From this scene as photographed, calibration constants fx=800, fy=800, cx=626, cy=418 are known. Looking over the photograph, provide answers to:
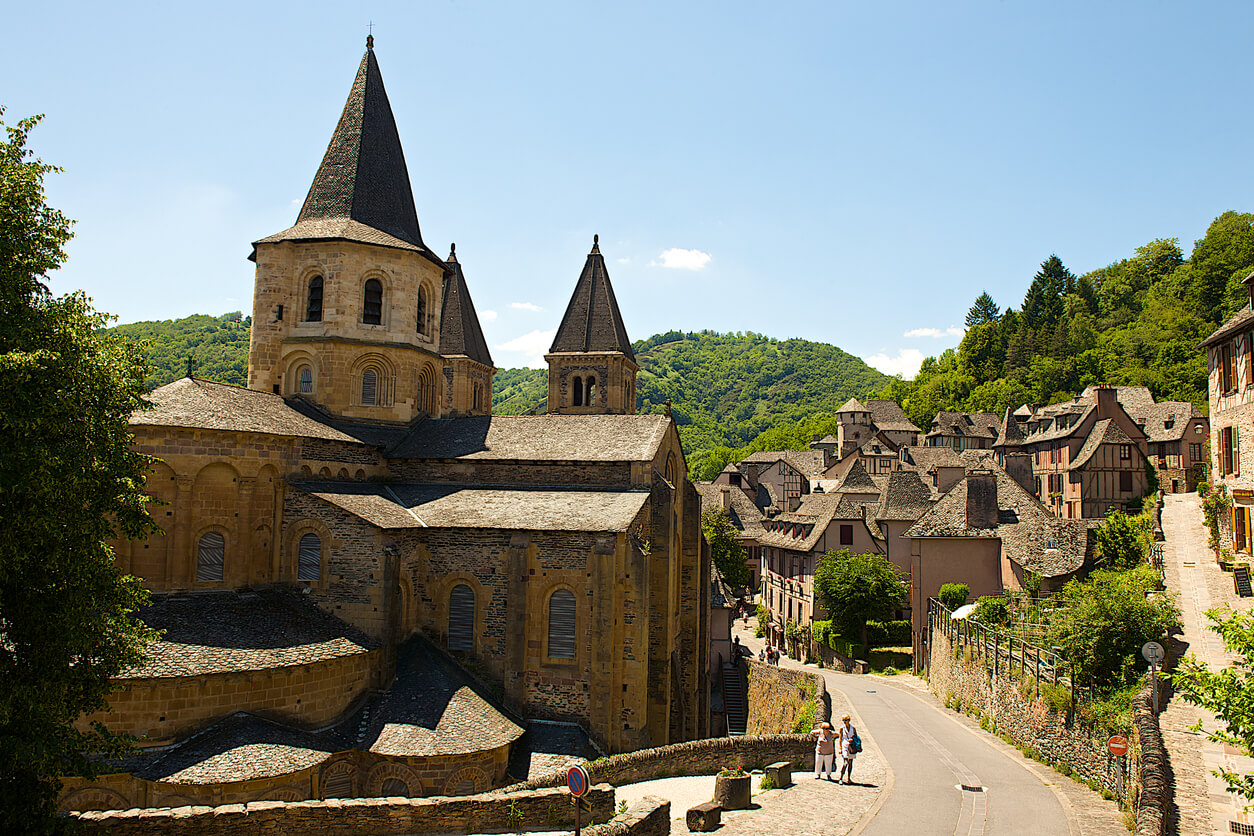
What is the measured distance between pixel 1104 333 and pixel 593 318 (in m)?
95.7

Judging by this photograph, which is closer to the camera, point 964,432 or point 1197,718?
point 1197,718

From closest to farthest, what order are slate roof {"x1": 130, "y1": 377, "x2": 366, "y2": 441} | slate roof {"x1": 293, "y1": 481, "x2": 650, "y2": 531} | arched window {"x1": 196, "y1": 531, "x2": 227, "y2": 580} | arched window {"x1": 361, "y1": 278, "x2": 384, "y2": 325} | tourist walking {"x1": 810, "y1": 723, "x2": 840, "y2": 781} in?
tourist walking {"x1": 810, "y1": 723, "x2": 840, "y2": 781}
slate roof {"x1": 130, "y1": 377, "x2": 366, "y2": 441}
arched window {"x1": 196, "y1": 531, "x2": 227, "y2": 580}
slate roof {"x1": 293, "y1": 481, "x2": 650, "y2": 531}
arched window {"x1": 361, "y1": 278, "x2": 384, "y2": 325}

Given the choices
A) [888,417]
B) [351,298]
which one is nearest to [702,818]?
[351,298]

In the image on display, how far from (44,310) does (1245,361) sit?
31632 mm

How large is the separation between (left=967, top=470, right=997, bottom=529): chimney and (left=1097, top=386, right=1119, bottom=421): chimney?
1968cm

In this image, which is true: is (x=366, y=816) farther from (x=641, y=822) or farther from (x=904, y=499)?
(x=904, y=499)

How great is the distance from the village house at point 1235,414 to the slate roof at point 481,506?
19081mm

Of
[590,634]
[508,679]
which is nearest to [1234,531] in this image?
[590,634]

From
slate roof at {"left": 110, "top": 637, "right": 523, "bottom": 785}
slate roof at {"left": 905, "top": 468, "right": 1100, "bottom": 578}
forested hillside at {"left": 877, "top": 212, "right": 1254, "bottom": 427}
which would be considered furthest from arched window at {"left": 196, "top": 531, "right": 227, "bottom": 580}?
forested hillside at {"left": 877, "top": 212, "right": 1254, "bottom": 427}

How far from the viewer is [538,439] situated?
2838cm

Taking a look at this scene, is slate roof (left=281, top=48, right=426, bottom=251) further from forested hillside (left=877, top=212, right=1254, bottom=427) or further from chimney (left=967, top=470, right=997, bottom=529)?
forested hillside (left=877, top=212, right=1254, bottom=427)

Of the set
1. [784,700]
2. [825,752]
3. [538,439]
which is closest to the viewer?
[825,752]

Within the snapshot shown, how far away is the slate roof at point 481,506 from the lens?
78.4ft

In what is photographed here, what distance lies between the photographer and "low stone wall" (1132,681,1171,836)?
13.2 metres
